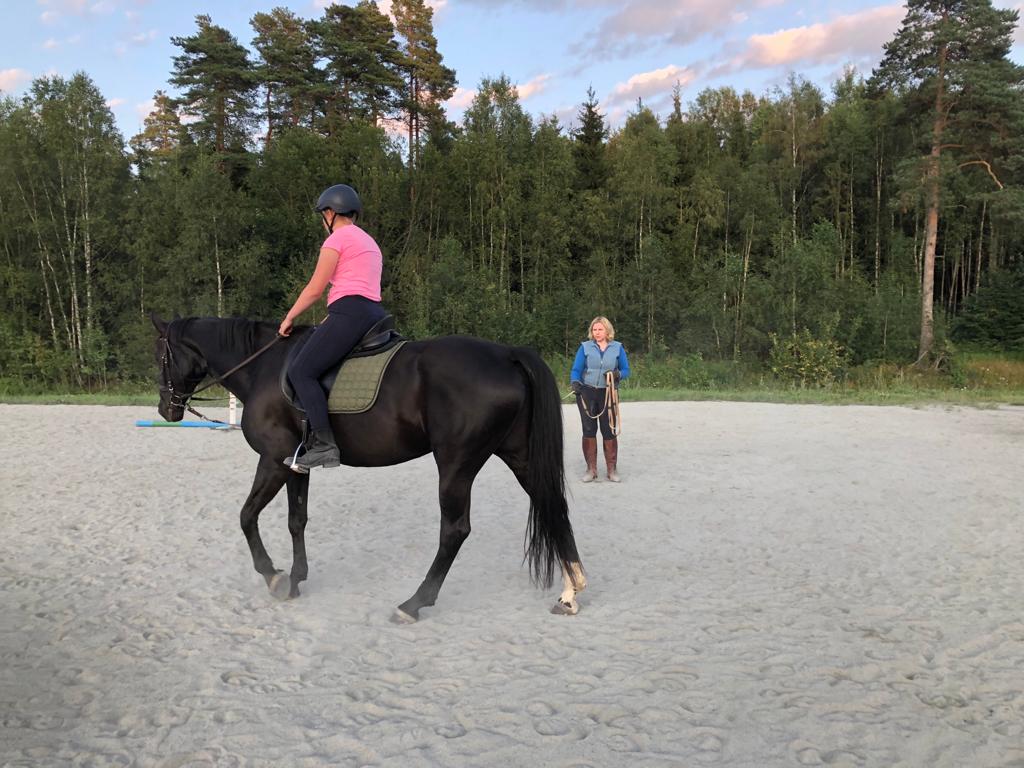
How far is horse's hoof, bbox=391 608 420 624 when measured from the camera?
4.36 m

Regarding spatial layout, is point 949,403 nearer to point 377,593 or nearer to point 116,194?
point 377,593

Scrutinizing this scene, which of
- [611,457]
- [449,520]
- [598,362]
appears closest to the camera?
[449,520]

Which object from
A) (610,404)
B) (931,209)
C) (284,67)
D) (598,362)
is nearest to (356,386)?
(598,362)

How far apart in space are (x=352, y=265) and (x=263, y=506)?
173cm

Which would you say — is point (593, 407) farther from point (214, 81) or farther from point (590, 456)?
point (214, 81)

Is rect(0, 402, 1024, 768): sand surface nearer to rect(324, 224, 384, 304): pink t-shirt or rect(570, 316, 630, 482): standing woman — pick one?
rect(570, 316, 630, 482): standing woman

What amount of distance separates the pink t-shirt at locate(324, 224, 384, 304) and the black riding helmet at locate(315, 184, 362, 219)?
0.43 feet

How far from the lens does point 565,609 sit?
450 centimetres

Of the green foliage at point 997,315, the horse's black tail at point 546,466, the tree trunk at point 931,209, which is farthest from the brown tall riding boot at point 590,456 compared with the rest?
the green foliage at point 997,315

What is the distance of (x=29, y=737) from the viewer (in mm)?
3041

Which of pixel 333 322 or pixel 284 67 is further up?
pixel 284 67

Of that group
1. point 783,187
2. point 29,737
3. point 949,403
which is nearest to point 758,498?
point 29,737

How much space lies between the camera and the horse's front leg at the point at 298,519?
16.3 ft

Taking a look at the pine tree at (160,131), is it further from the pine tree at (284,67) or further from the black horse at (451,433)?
the black horse at (451,433)
